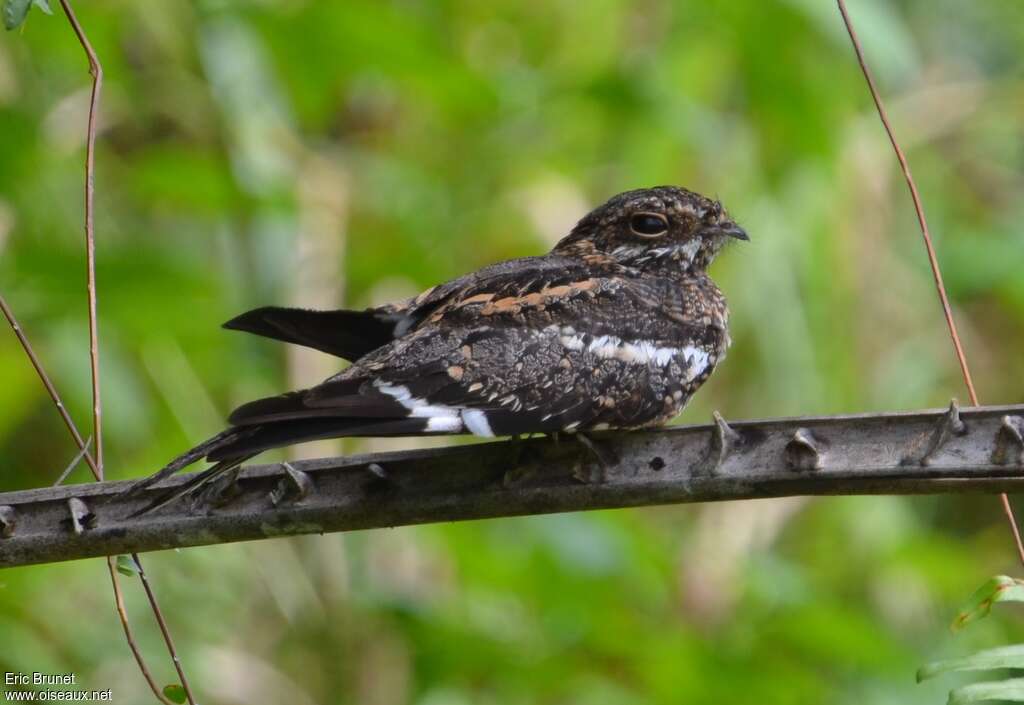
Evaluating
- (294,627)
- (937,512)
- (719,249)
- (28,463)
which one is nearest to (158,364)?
(28,463)

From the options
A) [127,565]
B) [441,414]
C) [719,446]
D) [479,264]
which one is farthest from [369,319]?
[479,264]

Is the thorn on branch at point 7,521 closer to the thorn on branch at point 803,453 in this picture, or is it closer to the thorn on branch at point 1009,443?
the thorn on branch at point 803,453

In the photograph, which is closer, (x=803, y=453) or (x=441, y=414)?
(x=803, y=453)

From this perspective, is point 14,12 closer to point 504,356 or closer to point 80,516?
point 80,516

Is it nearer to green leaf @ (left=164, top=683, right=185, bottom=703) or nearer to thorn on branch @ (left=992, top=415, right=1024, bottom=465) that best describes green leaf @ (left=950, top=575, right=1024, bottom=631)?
thorn on branch @ (left=992, top=415, right=1024, bottom=465)

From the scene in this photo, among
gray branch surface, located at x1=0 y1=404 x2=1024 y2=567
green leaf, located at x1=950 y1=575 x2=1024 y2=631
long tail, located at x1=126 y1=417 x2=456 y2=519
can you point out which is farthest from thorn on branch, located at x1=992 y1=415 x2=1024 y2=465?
long tail, located at x1=126 y1=417 x2=456 y2=519

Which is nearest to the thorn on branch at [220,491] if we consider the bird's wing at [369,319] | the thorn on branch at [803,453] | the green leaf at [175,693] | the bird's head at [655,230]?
the green leaf at [175,693]
